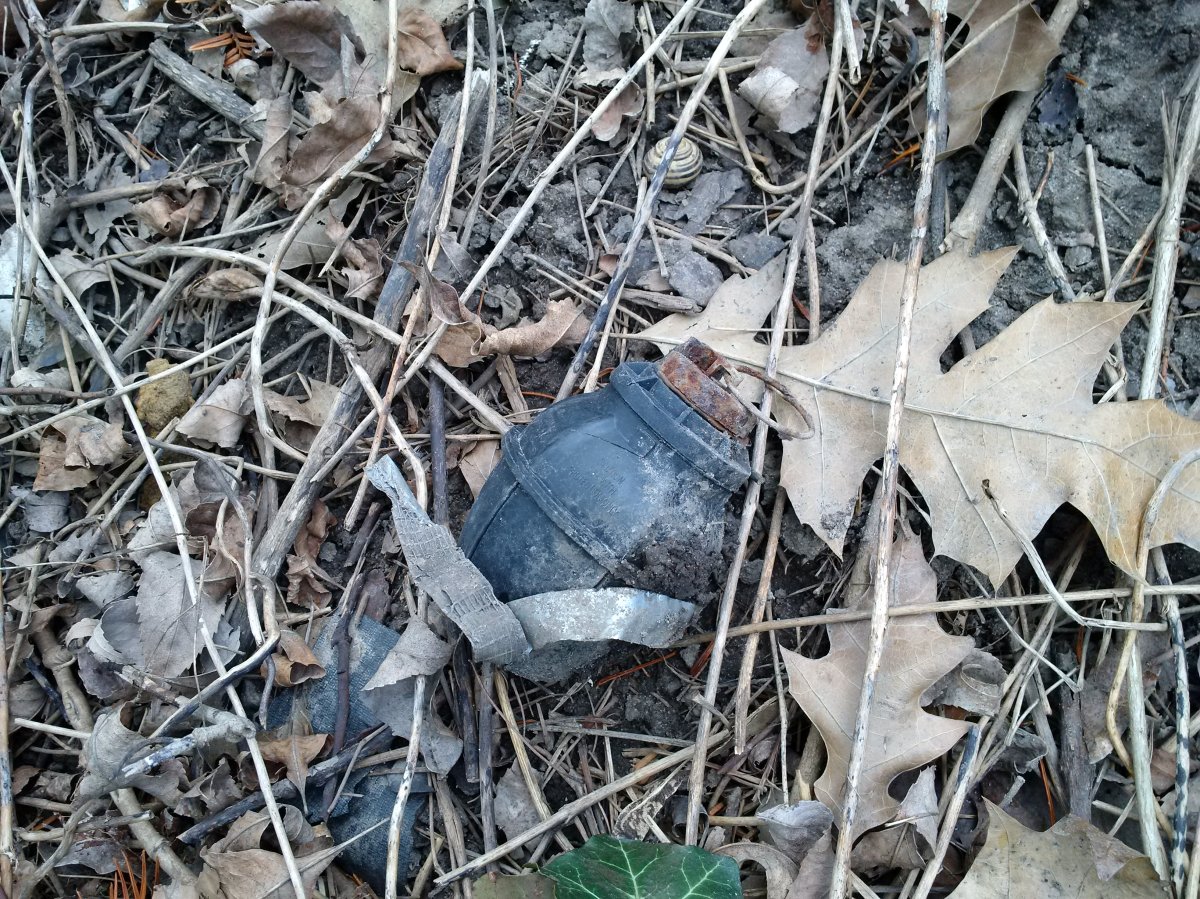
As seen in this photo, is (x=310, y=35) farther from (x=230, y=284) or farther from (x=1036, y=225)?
(x=1036, y=225)

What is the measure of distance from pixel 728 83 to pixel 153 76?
1.67m

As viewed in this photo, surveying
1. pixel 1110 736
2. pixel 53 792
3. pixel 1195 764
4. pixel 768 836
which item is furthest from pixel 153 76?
pixel 1195 764

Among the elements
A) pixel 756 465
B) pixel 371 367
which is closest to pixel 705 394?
pixel 756 465

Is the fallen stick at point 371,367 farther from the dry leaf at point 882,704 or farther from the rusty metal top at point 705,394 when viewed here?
the dry leaf at point 882,704

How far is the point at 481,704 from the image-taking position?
1.90m

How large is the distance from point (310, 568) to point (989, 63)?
213cm

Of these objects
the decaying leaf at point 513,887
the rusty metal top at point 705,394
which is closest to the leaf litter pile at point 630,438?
the decaying leaf at point 513,887

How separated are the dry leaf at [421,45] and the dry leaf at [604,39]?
368 mm

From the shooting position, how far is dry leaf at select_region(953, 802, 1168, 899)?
169 centimetres

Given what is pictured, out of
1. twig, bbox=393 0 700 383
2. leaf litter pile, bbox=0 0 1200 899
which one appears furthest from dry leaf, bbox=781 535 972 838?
twig, bbox=393 0 700 383

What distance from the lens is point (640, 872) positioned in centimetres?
168

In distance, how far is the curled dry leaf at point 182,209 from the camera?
88.4 inches

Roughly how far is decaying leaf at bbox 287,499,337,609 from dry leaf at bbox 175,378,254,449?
1.01 feet

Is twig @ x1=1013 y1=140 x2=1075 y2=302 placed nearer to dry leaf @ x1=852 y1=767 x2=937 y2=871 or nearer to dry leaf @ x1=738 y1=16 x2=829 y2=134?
dry leaf @ x1=738 y1=16 x2=829 y2=134
